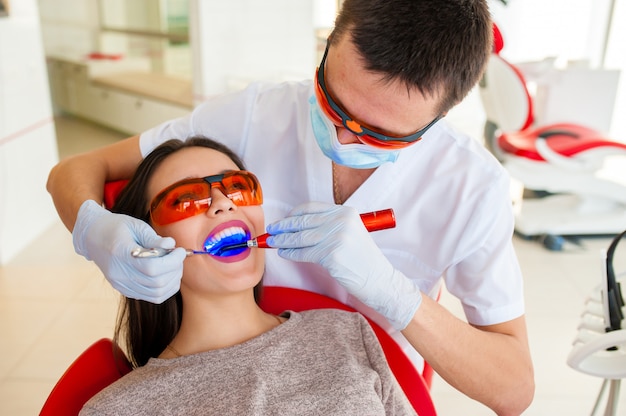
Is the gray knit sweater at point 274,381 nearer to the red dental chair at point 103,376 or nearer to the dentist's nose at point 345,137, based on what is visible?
the red dental chair at point 103,376

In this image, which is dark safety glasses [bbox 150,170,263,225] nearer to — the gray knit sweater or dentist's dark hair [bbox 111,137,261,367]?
dentist's dark hair [bbox 111,137,261,367]

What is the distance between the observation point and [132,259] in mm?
1109

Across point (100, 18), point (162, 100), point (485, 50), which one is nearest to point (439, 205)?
point (485, 50)

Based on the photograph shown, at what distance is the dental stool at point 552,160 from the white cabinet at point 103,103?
2.36 metres

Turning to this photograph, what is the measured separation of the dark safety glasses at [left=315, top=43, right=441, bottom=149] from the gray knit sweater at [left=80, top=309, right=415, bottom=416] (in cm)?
46

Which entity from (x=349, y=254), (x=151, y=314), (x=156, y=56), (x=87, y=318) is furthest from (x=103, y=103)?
(x=349, y=254)

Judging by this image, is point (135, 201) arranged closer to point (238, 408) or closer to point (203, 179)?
point (203, 179)

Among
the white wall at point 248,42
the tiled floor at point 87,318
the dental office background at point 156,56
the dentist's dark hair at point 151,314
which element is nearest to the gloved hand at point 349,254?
the dentist's dark hair at point 151,314

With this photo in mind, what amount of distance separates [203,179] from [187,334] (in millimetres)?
366

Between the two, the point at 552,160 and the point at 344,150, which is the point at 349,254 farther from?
the point at 552,160

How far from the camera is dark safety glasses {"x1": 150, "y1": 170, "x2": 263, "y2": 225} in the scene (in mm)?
1257

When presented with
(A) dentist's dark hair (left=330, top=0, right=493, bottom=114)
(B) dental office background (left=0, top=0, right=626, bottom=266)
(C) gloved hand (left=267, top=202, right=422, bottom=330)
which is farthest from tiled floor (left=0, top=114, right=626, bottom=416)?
(A) dentist's dark hair (left=330, top=0, right=493, bottom=114)

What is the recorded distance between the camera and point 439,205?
4.44 ft

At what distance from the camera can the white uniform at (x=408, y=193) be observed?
1275 millimetres
